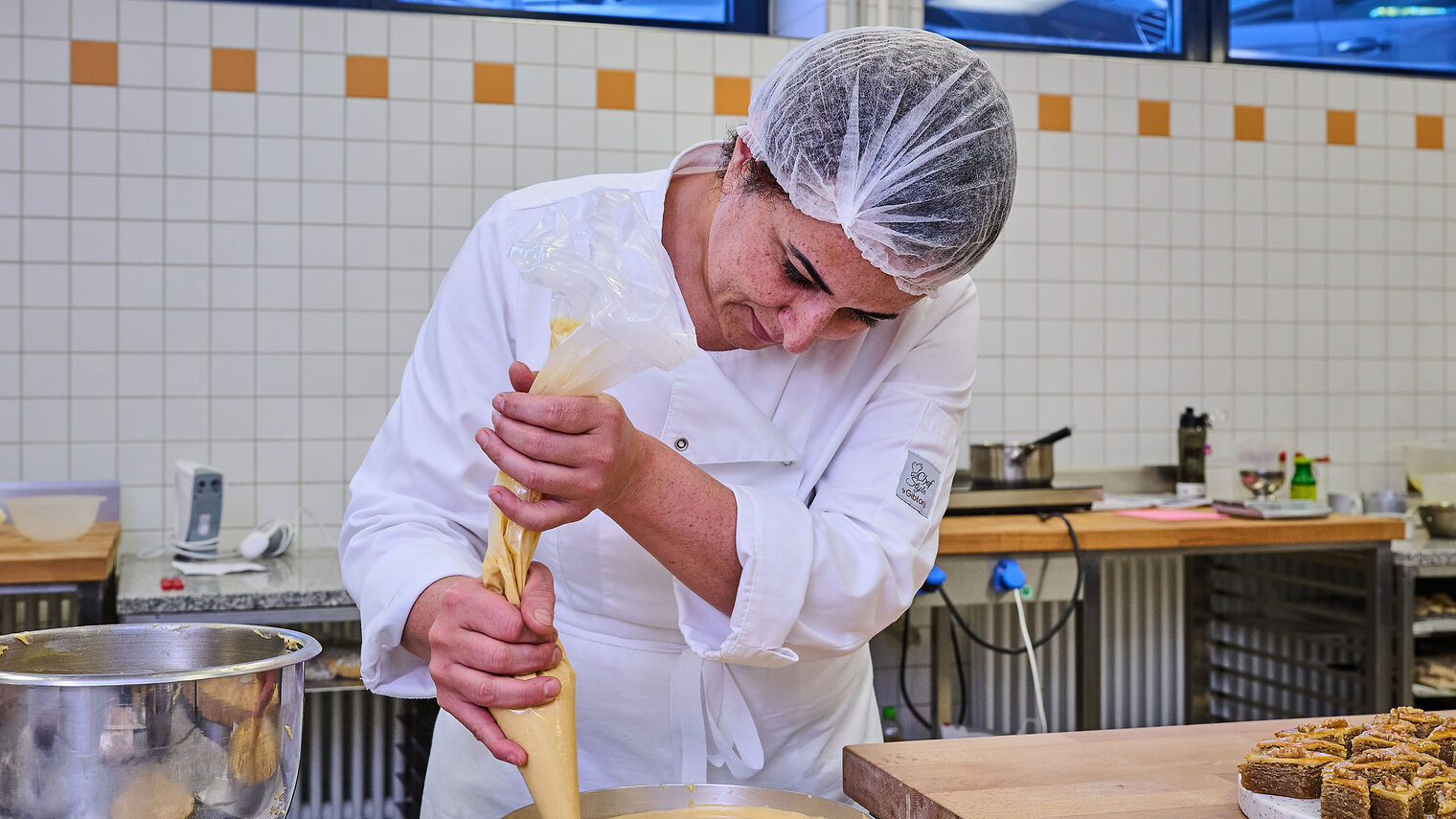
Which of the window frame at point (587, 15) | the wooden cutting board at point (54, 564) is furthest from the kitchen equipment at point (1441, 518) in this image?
the wooden cutting board at point (54, 564)

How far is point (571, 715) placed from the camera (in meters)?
0.89

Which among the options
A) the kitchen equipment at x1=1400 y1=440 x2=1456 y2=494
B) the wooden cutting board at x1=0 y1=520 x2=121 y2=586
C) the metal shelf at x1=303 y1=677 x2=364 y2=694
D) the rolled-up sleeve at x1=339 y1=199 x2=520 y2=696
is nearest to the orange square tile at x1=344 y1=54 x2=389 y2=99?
the wooden cutting board at x1=0 y1=520 x2=121 y2=586

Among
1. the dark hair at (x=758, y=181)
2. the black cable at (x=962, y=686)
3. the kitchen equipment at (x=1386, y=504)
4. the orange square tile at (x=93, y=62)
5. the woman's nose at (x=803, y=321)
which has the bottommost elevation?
the black cable at (x=962, y=686)

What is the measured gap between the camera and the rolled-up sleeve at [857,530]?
1031 mm

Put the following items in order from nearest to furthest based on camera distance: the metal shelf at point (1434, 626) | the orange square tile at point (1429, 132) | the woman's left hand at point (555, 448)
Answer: the woman's left hand at point (555, 448) → the metal shelf at point (1434, 626) → the orange square tile at point (1429, 132)

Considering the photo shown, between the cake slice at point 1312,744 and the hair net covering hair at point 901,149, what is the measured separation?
51 centimetres

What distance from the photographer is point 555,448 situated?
853mm

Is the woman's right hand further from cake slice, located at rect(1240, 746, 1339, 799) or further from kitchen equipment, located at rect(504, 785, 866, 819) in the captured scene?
cake slice, located at rect(1240, 746, 1339, 799)

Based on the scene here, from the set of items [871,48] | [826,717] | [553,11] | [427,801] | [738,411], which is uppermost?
[553,11]

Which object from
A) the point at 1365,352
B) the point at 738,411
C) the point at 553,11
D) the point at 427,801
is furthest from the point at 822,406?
the point at 1365,352

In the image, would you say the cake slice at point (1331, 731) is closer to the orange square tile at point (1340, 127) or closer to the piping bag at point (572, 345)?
the piping bag at point (572, 345)

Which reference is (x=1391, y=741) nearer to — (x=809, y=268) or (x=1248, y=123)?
(x=809, y=268)

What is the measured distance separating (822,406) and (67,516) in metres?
1.95

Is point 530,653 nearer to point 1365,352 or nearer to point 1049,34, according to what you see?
point 1049,34
